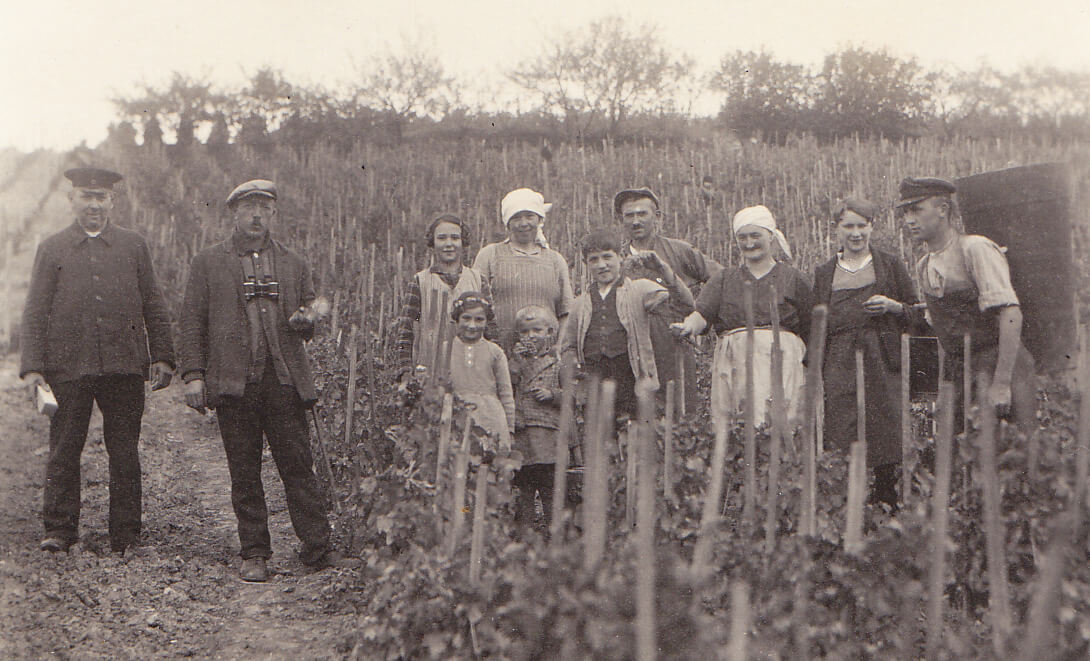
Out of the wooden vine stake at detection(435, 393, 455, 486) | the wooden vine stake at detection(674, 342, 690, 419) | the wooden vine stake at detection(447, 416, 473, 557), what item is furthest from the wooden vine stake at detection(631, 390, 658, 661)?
the wooden vine stake at detection(674, 342, 690, 419)

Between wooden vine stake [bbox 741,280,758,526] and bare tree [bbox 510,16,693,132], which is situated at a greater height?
bare tree [bbox 510,16,693,132]

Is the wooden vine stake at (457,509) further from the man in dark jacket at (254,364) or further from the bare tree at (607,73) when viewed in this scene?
the bare tree at (607,73)

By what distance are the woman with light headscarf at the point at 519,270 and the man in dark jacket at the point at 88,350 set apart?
148 cm

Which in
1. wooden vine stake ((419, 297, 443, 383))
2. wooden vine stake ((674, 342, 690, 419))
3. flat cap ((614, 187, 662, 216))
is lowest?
wooden vine stake ((674, 342, 690, 419))

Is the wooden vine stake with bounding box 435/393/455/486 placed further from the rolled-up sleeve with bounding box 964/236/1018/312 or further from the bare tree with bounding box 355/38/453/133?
the bare tree with bounding box 355/38/453/133

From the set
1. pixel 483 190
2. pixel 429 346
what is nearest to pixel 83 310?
pixel 429 346

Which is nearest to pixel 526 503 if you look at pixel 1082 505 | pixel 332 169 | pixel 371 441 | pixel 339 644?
pixel 371 441

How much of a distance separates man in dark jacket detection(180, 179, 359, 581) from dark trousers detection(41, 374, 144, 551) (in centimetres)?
40

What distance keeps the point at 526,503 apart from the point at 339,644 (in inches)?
44.5

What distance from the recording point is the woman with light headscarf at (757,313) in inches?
140

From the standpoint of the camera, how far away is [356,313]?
7074mm

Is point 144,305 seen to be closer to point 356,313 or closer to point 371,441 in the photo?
point 371,441

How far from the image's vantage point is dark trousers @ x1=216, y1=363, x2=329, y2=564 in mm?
3951

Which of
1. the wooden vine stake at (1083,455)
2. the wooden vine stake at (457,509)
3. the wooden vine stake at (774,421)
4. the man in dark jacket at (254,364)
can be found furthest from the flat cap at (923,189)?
the man in dark jacket at (254,364)
